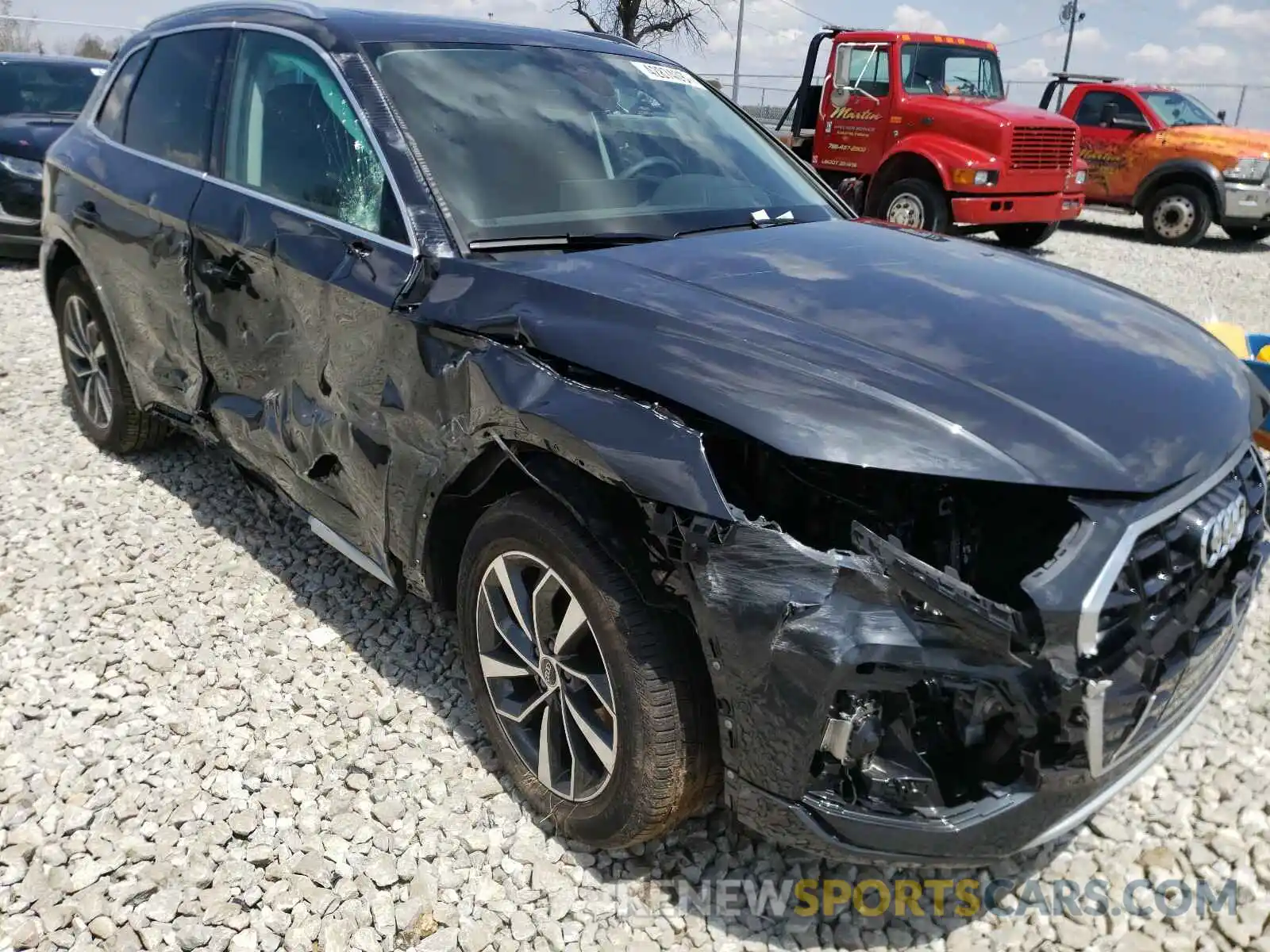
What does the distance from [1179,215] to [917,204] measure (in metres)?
4.47

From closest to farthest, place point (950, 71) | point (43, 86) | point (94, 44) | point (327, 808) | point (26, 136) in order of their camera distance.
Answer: point (327, 808)
point (26, 136)
point (43, 86)
point (950, 71)
point (94, 44)

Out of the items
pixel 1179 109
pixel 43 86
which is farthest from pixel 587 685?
pixel 1179 109

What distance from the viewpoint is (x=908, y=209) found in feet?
36.1

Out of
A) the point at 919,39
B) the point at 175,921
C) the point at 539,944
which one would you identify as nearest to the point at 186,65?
the point at 175,921

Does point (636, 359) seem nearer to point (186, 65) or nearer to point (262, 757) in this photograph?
point (262, 757)

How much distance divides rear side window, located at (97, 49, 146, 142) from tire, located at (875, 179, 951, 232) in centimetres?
810

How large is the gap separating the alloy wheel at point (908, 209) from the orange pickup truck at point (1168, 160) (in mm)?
3936

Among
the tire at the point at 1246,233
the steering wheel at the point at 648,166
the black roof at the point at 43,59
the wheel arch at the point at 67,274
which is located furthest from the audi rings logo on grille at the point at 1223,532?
the tire at the point at 1246,233

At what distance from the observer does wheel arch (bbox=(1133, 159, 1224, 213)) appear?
40.4 ft

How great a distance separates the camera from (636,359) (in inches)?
79.5

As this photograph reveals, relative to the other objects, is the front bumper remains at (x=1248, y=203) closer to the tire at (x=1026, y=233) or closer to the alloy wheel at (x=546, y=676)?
the tire at (x=1026, y=233)

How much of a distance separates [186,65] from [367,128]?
1.52 m

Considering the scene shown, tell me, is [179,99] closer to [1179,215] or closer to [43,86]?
[43,86]

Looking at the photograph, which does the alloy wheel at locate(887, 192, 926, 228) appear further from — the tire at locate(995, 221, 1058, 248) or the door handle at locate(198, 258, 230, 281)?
the door handle at locate(198, 258, 230, 281)
